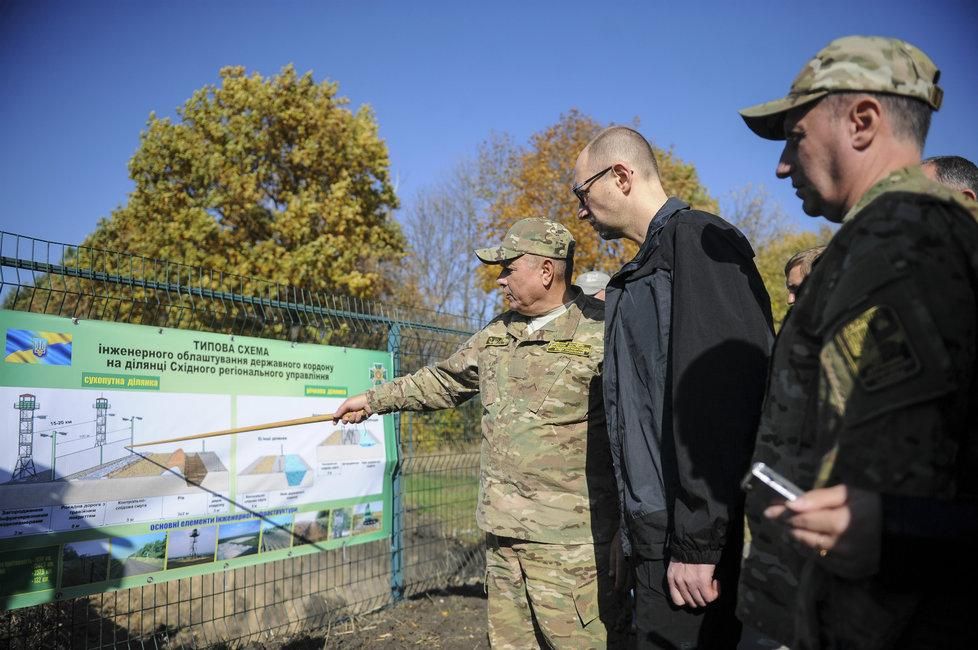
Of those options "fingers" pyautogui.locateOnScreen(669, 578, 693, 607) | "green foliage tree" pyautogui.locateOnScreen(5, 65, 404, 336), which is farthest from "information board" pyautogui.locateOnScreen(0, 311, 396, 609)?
"green foliage tree" pyautogui.locateOnScreen(5, 65, 404, 336)

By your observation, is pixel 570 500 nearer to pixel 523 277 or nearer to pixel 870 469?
pixel 523 277

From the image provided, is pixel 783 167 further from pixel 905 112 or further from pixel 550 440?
pixel 550 440

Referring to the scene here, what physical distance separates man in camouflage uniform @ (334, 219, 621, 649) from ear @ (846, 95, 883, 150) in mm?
2033

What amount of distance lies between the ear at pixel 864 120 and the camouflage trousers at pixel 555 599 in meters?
2.31

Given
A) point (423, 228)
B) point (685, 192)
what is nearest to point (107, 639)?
point (685, 192)

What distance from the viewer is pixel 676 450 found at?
6.51 feet

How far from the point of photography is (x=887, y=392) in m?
1.14

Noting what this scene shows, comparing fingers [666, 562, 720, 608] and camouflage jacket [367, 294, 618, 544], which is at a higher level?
camouflage jacket [367, 294, 618, 544]

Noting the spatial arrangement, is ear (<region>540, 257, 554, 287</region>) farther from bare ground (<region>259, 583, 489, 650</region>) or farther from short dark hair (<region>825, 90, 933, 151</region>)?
bare ground (<region>259, 583, 489, 650</region>)

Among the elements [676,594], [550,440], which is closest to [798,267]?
[550,440]

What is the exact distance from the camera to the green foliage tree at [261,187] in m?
14.4

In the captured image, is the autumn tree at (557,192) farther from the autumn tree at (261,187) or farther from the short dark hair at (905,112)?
the short dark hair at (905,112)

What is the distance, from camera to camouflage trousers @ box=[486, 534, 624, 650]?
3.18 m

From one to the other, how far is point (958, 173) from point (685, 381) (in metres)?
2.05
